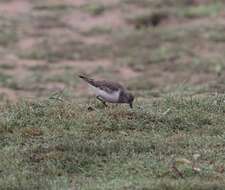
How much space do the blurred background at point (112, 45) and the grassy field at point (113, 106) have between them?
28 mm

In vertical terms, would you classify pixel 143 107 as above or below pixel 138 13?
above

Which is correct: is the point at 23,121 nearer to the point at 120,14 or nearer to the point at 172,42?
the point at 172,42

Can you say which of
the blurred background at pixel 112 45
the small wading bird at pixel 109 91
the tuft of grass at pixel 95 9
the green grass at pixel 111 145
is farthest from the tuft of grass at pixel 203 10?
the small wading bird at pixel 109 91

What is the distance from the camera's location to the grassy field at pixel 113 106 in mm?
7590

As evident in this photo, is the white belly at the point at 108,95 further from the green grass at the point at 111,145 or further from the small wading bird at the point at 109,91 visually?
the green grass at the point at 111,145

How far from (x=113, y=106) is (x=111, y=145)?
5.04 ft

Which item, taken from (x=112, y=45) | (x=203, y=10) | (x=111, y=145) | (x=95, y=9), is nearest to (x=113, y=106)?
(x=111, y=145)

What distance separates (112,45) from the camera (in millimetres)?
19141

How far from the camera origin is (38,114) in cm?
913

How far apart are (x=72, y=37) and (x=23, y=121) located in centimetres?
1132

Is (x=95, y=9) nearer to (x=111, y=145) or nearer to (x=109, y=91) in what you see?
(x=109, y=91)

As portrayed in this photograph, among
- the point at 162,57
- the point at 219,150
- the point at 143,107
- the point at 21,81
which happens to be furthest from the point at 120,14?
the point at 219,150

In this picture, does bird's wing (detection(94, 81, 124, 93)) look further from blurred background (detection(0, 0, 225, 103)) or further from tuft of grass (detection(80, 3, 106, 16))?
tuft of grass (detection(80, 3, 106, 16))

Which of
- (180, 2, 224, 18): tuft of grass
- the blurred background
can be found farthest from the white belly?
(180, 2, 224, 18): tuft of grass
